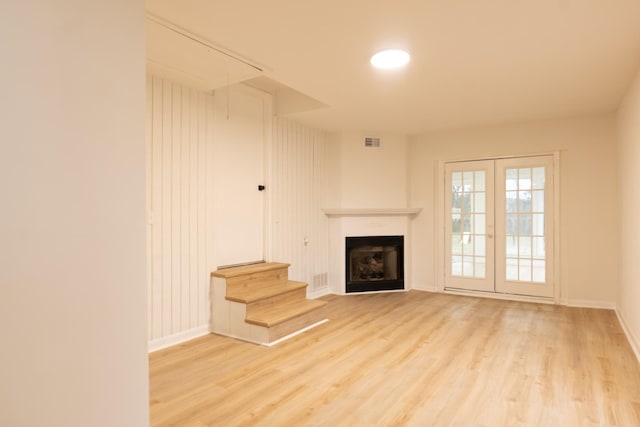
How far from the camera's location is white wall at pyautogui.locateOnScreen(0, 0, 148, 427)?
986 millimetres

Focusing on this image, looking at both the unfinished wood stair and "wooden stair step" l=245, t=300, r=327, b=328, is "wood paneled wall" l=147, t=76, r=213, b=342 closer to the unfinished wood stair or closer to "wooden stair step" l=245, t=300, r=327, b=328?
the unfinished wood stair

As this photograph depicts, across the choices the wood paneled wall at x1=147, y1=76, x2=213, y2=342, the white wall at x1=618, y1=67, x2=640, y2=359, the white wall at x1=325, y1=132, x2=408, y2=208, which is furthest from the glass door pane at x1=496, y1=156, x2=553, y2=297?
the wood paneled wall at x1=147, y1=76, x2=213, y2=342

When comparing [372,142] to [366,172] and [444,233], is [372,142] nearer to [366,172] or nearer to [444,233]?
[366,172]

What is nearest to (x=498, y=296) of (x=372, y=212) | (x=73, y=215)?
(x=372, y=212)

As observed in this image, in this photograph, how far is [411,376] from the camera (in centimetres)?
272

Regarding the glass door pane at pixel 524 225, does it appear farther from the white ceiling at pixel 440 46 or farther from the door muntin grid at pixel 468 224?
the white ceiling at pixel 440 46

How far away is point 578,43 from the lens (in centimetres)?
268

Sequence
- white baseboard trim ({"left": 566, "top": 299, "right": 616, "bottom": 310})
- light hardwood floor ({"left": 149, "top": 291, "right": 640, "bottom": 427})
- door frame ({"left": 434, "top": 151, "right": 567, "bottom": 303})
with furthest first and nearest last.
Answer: door frame ({"left": 434, "top": 151, "right": 567, "bottom": 303}) < white baseboard trim ({"left": 566, "top": 299, "right": 616, "bottom": 310}) < light hardwood floor ({"left": 149, "top": 291, "right": 640, "bottom": 427})

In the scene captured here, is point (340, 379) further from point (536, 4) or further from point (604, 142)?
point (604, 142)

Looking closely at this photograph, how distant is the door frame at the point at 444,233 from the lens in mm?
4875

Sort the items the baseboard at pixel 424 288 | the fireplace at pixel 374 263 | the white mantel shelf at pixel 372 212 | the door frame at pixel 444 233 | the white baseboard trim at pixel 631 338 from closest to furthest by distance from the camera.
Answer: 1. the white baseboard trim at pixel 631 338
2. the door frame at pixel 444 233
3. the white mantel shelf at pixel 372 212
4. the fireplace at pixel 374 263
5. the baseboard at pixel 424 288

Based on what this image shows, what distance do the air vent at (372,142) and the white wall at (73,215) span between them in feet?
15.2

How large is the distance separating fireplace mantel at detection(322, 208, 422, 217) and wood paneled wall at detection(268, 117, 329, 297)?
0.17 m

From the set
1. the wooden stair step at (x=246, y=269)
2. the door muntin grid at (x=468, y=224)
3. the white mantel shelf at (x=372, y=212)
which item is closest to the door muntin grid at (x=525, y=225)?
the door muntin grid at (x=468, y=224)
